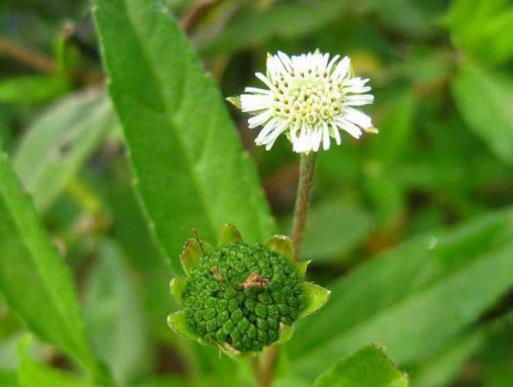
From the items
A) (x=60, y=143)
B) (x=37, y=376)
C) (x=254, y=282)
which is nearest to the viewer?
(x=254, y=282)

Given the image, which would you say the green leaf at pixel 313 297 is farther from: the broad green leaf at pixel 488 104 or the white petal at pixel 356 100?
the broad green leaf at pixel 488 104

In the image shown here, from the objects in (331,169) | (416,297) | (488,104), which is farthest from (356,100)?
(331,169)

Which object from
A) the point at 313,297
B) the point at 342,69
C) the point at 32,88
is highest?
the point at 32,88

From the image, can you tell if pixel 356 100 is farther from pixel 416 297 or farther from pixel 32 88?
pixel 32 88

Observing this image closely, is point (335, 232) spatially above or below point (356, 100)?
above

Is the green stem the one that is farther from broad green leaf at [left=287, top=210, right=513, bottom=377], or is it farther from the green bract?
broad green leaf at [left=287, top=210, right=513, bottom=377]

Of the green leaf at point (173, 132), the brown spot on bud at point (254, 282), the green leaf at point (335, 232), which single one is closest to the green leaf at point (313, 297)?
the brown spot on bud at point (254, 282)

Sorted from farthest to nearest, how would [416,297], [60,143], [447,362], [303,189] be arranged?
[60,143], [447,362], [416,297], [303,189]
